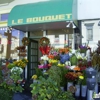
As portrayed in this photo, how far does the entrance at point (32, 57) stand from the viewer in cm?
935

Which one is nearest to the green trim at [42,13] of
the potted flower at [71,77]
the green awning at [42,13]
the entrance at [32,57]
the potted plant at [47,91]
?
the green awning at [42,13]

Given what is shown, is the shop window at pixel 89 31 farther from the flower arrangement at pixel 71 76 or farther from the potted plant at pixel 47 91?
the potted plant at pixel 47 91

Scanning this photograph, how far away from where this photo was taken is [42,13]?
7.36m

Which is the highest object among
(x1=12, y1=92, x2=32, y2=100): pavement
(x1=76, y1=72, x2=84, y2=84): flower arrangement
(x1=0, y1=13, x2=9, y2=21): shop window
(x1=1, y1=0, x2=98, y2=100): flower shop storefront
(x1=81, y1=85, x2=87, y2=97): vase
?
(x1=0, y1=13, x2=9, y2=21): shop window

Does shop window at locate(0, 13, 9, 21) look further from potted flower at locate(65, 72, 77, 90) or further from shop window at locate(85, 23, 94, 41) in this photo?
potted flower at locate(65, 72, 77, 90)

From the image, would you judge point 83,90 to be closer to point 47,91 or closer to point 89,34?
point 47,91

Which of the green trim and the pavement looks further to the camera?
the green trim

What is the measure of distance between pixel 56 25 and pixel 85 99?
12.4 feet

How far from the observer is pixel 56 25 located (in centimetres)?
803

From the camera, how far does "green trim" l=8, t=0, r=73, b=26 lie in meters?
6.93

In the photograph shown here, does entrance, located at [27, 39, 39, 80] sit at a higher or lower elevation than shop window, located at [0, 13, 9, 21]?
lower

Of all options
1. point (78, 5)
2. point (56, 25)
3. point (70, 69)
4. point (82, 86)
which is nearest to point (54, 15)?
point (56, 25)

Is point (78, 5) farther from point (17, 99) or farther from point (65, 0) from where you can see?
point (17, 99)

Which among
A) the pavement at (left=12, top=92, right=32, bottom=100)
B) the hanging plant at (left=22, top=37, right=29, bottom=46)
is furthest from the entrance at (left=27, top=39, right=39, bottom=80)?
the pavement at (left=12, top=92, right=32, bottom=100)
